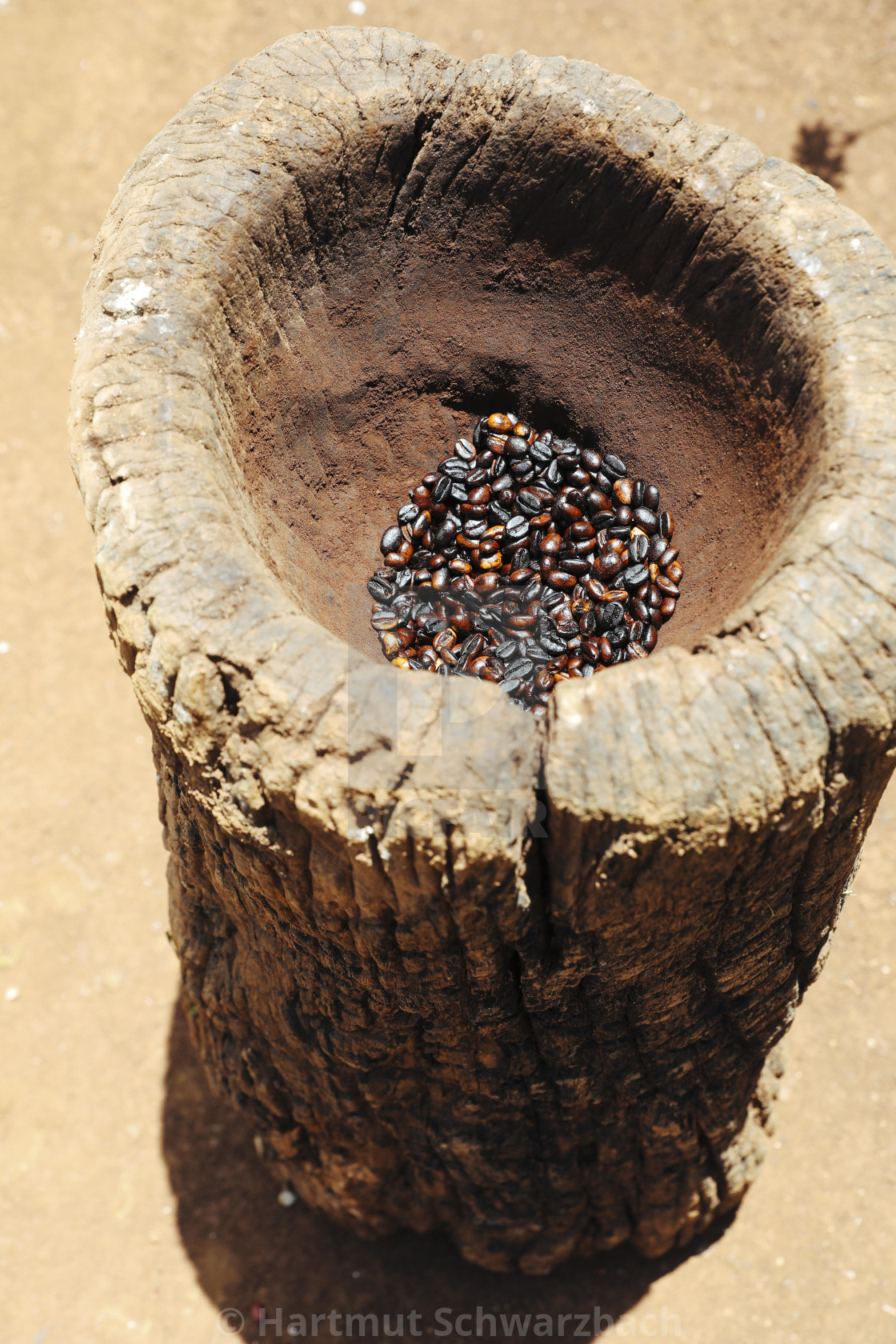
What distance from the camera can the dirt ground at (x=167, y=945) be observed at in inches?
152

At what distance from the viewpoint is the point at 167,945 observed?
4602mm

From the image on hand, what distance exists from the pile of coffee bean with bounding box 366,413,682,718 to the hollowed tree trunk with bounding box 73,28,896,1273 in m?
0.09

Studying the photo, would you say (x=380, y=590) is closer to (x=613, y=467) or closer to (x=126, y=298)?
(x=613, y=467)

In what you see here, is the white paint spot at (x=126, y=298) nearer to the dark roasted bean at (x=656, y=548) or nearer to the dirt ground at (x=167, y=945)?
the dark roasted bean at (x=656, y=548)

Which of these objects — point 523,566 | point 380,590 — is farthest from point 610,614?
point 380,590

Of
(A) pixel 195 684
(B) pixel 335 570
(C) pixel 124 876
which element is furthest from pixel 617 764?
(C) pixel 124 876

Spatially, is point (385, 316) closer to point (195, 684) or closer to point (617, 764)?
point (195, 684)

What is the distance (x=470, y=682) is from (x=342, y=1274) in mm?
2876

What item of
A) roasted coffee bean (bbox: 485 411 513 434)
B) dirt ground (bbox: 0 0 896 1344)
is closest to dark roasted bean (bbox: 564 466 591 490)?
roasted coffee bean (bbox: 485 411 513 434)

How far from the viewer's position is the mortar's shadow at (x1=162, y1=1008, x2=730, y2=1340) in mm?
3799

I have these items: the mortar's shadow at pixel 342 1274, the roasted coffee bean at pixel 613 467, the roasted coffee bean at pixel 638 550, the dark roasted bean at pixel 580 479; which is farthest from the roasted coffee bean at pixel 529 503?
the mortar's shadow at pixel 342 1274

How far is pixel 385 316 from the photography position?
3295mm

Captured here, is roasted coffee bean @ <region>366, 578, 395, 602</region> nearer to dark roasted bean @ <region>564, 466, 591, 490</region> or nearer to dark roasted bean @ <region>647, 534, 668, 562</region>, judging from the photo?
dark roasted bean @ <region>564, 466, 591, 490</region>

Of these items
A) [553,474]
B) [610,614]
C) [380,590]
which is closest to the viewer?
[610,614]
